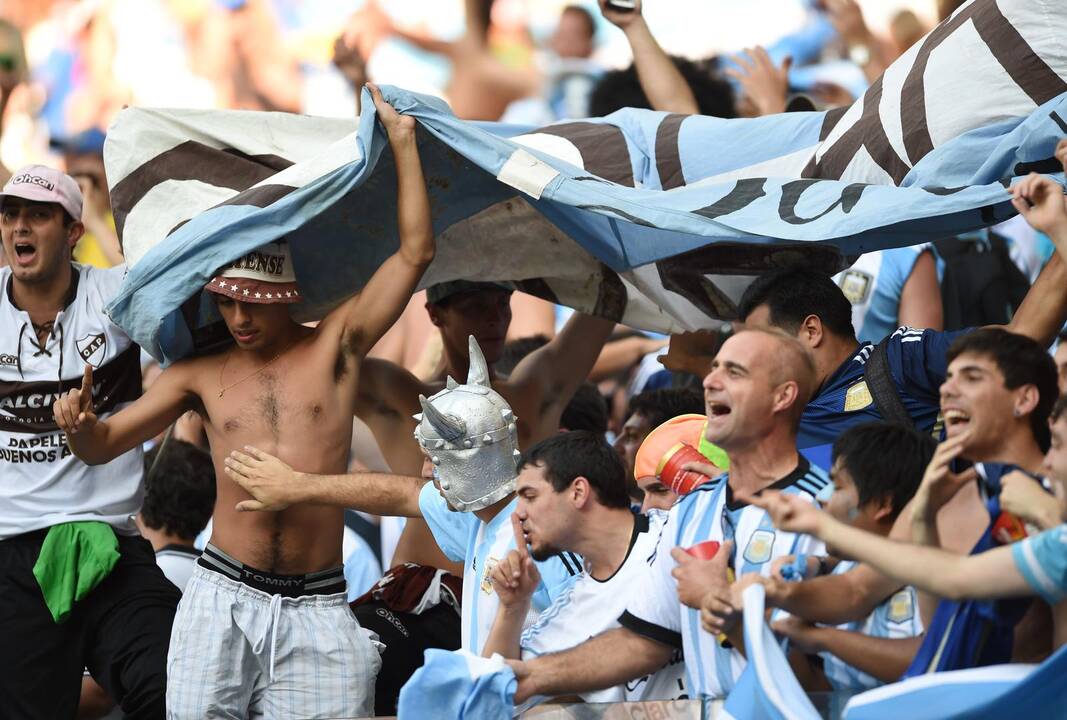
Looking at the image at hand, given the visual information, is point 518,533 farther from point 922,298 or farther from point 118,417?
point 922,298

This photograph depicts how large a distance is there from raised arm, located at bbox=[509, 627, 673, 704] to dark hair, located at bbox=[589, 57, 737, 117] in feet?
10.6

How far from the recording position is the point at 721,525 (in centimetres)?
347

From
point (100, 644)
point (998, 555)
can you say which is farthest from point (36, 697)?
point (998, 555)

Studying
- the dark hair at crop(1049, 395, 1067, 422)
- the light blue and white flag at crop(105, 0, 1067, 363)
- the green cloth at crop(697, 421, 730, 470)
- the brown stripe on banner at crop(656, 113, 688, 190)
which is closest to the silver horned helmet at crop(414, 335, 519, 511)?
the green cloth at crop(697, 421, 730, 470)

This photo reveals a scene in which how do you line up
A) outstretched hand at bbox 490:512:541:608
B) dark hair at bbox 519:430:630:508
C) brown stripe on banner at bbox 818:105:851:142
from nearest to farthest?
outstretched hand at bbox 490:512:541:608
dark hair at bbox 519:430:630:508
brown stripe on banner at bbox 818:105:851:142

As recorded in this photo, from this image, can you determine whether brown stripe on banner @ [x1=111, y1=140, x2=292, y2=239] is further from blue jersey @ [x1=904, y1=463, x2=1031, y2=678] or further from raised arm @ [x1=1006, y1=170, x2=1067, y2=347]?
blue jersey @ [x1=904, y1=463, x2=1031, y2=678]

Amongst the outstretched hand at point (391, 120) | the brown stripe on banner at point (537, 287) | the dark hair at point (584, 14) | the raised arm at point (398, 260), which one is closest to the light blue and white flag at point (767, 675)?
the raised arm at point (398, 260)

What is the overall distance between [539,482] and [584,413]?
2064 mm

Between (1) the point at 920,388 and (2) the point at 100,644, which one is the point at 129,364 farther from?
(1) the point at 920,388

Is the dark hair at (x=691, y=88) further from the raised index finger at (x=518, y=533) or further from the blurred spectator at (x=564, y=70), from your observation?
the raised index finger at (x=518, y=533)

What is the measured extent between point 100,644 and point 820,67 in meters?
5.13

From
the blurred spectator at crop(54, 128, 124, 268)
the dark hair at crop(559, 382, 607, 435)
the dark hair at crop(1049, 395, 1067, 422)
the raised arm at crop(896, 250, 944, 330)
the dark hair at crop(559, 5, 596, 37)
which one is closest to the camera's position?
the dark hair at crop(1049, 395, 1067, 422)

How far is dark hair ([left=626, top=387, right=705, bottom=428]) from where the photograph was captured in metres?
5.19

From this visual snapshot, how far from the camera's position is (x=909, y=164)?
13.7ft
